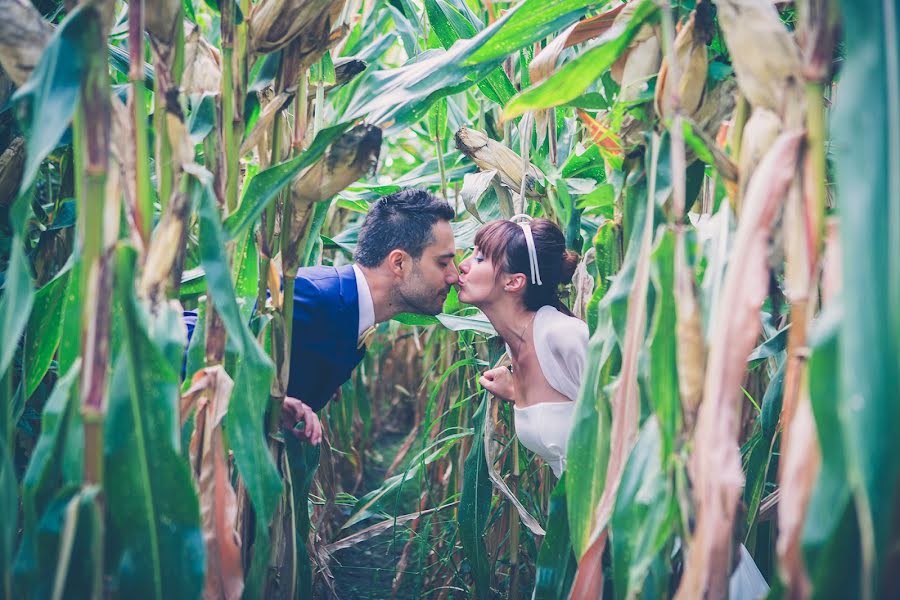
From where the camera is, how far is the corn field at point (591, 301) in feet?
1.65

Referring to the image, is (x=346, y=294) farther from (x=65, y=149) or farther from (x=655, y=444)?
(x=655, y=444)

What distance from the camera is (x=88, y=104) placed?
651 millimetres

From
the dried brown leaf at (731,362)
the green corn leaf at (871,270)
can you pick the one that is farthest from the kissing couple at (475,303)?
the green corn leaf at (871,270)

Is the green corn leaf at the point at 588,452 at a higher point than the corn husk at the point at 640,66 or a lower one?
lower

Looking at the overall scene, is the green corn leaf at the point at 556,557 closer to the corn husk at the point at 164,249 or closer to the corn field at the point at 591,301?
the corn field at the point at 591,301

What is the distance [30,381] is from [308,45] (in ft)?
2.13

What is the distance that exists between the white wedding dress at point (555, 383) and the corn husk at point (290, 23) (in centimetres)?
80

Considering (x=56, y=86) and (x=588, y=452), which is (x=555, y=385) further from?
(x=56, y=86)

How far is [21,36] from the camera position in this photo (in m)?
0.69

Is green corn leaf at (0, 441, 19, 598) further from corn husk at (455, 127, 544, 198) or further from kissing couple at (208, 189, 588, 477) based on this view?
corn husk at (455, 127, 544, 198)

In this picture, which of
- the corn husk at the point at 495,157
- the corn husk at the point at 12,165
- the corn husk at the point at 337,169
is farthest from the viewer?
the corn husk at the point at 495,157

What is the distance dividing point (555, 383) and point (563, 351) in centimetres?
8

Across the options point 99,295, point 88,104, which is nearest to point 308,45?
point 88,104

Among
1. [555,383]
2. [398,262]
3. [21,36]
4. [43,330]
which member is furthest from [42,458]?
[398,262]
